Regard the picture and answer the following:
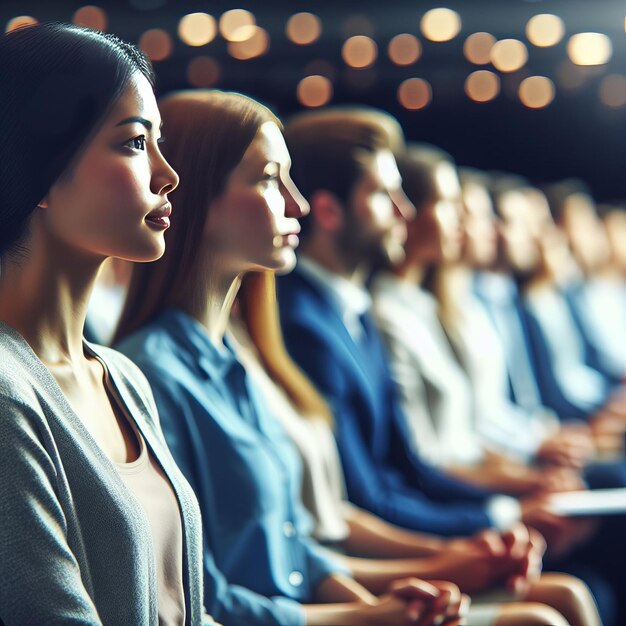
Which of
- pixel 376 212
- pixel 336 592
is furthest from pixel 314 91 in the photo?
pixel 336 592

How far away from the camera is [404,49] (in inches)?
181

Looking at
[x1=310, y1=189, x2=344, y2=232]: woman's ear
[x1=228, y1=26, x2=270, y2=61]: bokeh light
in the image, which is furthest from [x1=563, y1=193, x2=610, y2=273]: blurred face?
[x1=310, y1=189, x2=344, y2=232]: woman's ear

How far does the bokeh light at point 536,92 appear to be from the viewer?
513 centimetres

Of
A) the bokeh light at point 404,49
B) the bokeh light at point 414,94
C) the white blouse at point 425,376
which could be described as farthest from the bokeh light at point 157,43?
the white blouse at point 425,376

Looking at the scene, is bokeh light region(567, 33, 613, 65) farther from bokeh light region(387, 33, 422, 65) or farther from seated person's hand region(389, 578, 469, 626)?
seated person's hand region(389, 578, 469, 626)

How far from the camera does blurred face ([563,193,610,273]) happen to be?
475 cm

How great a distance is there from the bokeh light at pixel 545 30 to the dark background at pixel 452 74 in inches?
1.3

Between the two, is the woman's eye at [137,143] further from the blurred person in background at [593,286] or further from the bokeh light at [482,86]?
the bokeh light at [482,86]

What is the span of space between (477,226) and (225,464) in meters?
2.16

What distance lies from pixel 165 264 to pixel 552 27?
3.55 m

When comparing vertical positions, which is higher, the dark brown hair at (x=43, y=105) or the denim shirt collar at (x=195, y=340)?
the dark brown hair at (x=43, y=105)

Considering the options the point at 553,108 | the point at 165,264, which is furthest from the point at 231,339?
the point at 553,108

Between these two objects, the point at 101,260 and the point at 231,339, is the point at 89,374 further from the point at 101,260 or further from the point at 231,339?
the point at 231,339

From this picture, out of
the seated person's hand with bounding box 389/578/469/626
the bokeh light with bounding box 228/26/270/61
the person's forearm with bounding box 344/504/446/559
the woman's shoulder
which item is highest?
the woman's shoulder
